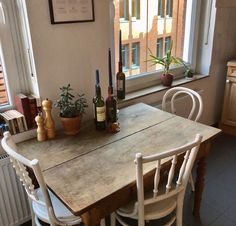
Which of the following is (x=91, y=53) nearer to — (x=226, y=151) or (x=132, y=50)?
(x=132, y=50)

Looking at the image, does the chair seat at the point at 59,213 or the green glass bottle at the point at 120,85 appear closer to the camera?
the chair seat at the point at 59,213

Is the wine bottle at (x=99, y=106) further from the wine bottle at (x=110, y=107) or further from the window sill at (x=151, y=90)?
the window sill at (x=151, y=90)

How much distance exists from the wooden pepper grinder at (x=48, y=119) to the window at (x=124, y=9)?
1036mm

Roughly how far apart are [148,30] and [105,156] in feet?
4.71

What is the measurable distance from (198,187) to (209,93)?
1.49m

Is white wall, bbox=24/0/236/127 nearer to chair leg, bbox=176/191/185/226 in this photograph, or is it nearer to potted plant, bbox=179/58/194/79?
chair leg, bbox=176/191/185/226

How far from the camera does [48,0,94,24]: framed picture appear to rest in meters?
1.49

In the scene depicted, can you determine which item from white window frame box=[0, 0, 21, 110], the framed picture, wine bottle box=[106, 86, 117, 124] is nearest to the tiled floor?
wine bottle box=[106, 86, 117, 124]

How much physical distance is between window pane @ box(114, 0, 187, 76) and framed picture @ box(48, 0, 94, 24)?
465 millimetres

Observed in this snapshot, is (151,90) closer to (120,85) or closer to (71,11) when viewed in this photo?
(120,85)

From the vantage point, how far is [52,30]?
1.52 m

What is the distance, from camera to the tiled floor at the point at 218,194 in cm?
184

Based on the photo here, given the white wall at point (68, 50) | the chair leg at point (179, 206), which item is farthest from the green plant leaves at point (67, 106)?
the chair leg at point (179, 206)

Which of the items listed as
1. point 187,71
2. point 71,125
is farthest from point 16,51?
point 187,71
